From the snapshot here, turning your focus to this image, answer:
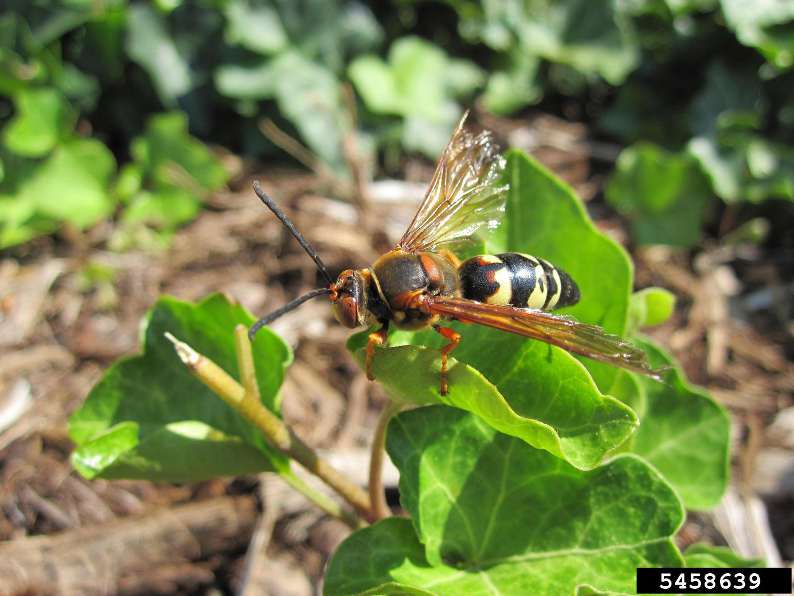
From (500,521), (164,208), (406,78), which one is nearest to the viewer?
(500,521)

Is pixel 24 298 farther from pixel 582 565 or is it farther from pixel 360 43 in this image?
pixel 582 565

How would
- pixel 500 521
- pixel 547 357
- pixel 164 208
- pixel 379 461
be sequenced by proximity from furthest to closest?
1. pixel 164 208
2. pixel 379 461
3. pixel 500 521
4. pixel 547 357

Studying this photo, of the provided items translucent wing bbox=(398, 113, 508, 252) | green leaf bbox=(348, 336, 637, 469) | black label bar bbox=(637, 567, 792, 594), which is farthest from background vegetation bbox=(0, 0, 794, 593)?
green leaf bbox=(348, 336, 637, 469)

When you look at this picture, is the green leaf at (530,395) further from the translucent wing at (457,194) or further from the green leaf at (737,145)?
the green leaf at (737,145)

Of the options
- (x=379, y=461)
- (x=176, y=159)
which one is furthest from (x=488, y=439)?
(x=176, y=159)

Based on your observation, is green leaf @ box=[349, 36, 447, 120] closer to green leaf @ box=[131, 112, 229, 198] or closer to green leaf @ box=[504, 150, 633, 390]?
green leaf @ box=[131, 112, 229, 198]

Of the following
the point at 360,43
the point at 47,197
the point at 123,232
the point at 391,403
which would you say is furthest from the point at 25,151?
the point at 391,403

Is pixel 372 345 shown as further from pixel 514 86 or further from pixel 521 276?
pixel 514 86
